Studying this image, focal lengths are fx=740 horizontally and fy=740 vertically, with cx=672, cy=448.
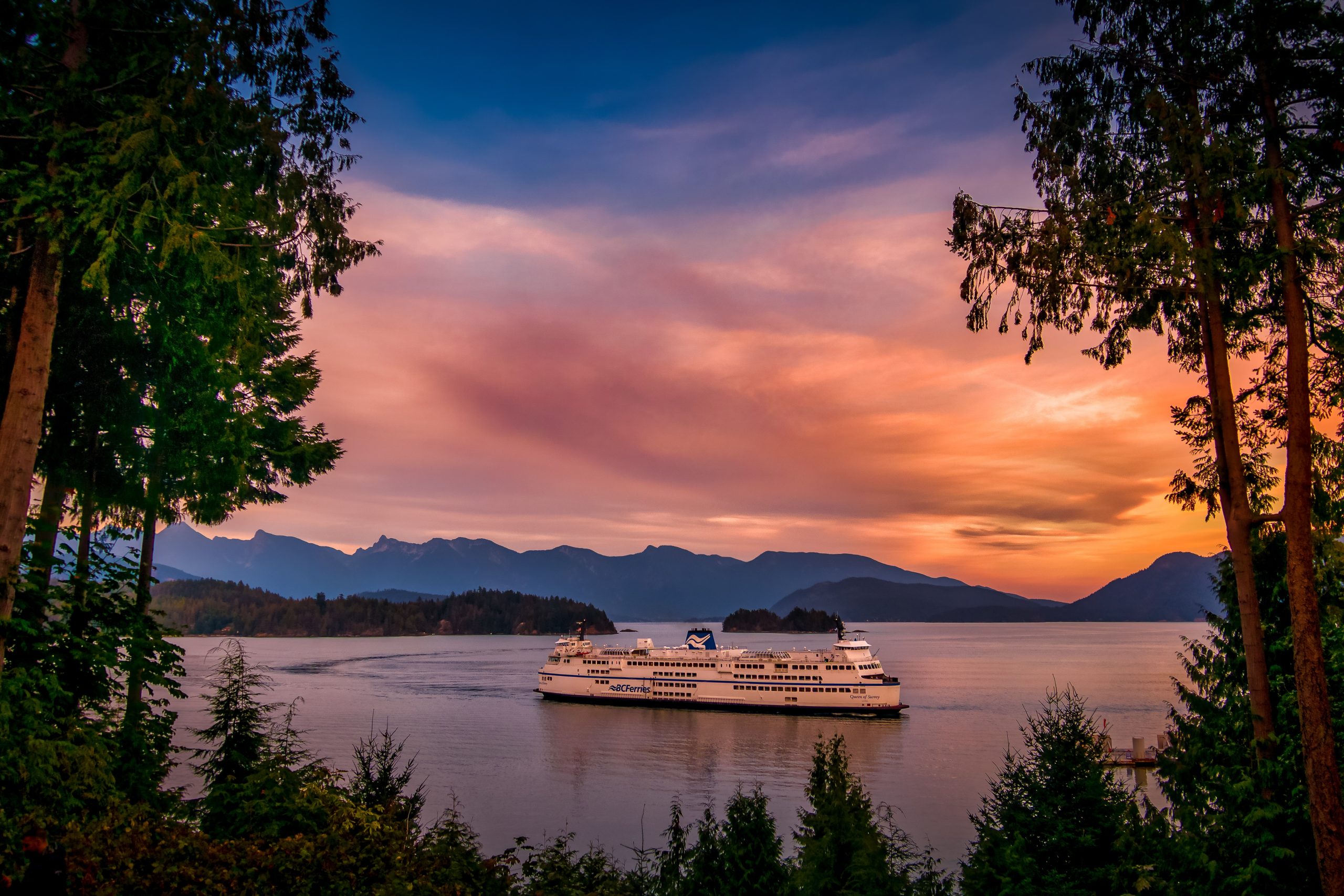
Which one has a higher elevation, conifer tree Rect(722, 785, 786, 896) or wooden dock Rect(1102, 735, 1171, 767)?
conifer tree Rect(722, 785, 786, 896)

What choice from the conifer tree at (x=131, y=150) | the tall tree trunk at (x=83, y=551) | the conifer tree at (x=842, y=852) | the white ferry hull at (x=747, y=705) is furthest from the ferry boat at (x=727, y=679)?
the conifer tree at (x=131, y=150)

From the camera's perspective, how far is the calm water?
1213 inches

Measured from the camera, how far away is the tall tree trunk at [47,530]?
980cm

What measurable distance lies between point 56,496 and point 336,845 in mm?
10074

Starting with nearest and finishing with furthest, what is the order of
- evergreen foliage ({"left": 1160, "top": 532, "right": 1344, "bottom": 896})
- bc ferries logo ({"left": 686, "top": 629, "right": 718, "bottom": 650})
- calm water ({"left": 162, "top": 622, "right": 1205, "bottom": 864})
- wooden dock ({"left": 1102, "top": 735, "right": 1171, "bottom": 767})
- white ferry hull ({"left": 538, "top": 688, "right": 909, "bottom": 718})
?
evergreen foliage ({"left": 1160, "top": 532, "right": 1344, "bottom": 896}) → calm water ({"left": 162, "top": 622, "right": 1205, "bottom": 864}) → wooden dock ({"left": 1102, "top": 735, "right": 1171, "bottom": 767}) → white ferry hull ({"left": 538, "top": 688, "right": 909, "bottom": 718}) → bc ferries logo ({"left": 686, "top": 629, "right": 718, "bottom": 650})

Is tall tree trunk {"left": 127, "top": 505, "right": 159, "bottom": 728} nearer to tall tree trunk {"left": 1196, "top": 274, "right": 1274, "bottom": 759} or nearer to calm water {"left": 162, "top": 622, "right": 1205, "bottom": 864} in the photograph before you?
calm water {"left": 162, "top": 622, "right": 1205, "bottom": 864}

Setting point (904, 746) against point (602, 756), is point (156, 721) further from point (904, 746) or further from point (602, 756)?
point (904, 746)

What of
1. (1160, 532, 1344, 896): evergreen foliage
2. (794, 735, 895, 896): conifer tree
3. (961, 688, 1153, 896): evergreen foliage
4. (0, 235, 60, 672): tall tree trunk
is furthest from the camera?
(794, 735, 895, 896): conifer tree

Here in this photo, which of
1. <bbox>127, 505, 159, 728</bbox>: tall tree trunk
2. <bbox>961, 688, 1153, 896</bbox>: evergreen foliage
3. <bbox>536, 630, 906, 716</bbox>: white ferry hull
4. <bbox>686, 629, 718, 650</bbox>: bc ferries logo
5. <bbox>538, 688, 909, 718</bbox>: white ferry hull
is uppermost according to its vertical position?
<bbox>127, 505, 159, 728</bbox>: tall tree trunk

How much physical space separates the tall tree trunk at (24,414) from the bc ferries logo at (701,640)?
212 ft

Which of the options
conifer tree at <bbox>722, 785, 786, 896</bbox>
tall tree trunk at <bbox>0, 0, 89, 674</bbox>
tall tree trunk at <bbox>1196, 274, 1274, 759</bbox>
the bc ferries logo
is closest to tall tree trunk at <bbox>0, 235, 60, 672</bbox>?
tall tree trunk at <bbox>0, 0, 89, 674</bbox>

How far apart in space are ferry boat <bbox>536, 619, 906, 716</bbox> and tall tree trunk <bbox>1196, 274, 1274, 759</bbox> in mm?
52274

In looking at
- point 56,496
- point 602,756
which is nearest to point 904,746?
point 602,756

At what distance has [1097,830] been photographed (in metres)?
10.4
